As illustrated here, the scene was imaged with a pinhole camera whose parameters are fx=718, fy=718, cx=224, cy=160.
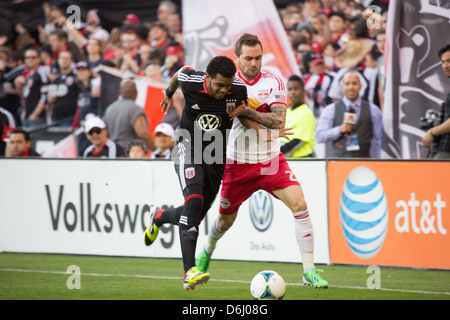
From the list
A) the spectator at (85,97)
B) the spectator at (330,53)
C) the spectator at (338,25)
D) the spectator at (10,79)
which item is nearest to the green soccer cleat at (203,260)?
the spectator at (330,53)

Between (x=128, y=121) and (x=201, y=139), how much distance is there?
243 inches

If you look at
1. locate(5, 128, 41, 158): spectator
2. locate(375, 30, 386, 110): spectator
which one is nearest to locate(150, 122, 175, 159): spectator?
locate(5, 128, 41, 158): spectator

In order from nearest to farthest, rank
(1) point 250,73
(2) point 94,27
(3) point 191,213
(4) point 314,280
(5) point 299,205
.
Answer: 1. (3) point 191,213
2. (4) point 314,280
3. (5) point 299,205
4. (1) point 250,73
5. (2) point 94,27

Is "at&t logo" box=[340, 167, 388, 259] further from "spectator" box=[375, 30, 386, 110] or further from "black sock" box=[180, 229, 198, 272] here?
"black sock" box=[180, 229, 198, 272]

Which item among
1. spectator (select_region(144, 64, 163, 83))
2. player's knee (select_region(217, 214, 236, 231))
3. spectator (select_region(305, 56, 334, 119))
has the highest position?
spectator (select_region(144, 64, 163, 83))

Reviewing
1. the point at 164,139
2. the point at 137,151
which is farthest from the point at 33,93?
the point at 164,139

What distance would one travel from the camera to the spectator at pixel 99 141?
40.3ft

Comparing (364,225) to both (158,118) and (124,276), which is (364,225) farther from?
(158,118)

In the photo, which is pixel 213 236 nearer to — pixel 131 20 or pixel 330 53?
pixel 330 53

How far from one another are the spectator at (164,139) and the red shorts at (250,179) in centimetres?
401

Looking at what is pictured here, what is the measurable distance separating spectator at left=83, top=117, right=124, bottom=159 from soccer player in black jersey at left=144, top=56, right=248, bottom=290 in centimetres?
507

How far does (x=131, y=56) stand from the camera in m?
15.5

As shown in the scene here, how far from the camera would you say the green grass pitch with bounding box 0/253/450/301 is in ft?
24.1

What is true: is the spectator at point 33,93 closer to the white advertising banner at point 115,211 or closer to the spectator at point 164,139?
the white advertising banner at point 115,211
